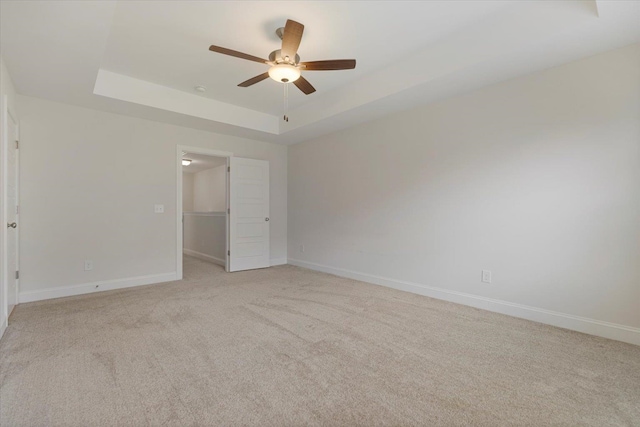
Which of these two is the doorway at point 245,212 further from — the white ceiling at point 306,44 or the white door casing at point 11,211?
the white door casing at point 11,211

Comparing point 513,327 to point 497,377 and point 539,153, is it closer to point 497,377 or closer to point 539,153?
point 497,377

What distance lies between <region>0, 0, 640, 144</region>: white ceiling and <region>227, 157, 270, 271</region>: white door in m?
1.56

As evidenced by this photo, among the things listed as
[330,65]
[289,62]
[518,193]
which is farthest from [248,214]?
[518,193]

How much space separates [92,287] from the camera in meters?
3.85

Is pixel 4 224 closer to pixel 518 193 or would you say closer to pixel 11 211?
pixel 11 211

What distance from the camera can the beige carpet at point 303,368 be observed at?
156 centimetres

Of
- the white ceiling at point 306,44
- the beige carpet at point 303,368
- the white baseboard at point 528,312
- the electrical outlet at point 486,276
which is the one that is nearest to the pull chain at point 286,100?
the white ceiling at point 306,44

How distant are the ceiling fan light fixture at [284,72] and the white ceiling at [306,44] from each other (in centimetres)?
41

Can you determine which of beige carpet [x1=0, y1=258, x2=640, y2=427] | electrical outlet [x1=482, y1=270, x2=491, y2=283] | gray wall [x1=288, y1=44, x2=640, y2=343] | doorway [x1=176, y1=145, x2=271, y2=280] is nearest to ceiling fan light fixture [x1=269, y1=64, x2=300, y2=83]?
gray wall [x1=288, y1=44, x2=640, y2=343]

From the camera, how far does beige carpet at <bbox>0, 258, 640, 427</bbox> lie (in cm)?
156

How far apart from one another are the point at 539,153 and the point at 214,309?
12.2 ft

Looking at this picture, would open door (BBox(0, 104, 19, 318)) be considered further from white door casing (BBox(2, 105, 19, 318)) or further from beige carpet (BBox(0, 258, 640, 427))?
beige carpet (BBox(0, 258, 640, 427))

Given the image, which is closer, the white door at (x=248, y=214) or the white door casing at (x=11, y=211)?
the white door casing at (x=11, y=211)

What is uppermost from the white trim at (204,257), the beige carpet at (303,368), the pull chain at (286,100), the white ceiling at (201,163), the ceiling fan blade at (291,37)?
the pull chain at (286,100)
